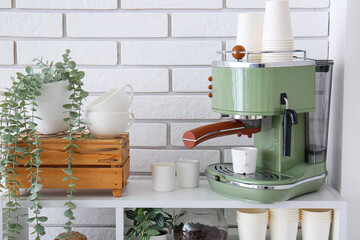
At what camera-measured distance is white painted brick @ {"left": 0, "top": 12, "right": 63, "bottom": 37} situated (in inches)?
66.1

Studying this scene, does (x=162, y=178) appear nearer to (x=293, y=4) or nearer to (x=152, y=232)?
(x=152, y=232)

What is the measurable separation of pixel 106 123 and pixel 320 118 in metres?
0.62

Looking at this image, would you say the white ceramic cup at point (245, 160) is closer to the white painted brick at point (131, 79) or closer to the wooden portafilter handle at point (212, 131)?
the wooden portafilter handle at point (212, 131)

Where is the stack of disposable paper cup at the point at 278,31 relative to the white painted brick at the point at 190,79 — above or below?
above

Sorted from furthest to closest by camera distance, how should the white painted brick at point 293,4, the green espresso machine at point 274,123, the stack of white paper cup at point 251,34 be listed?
1. the white painted brick at point 293,4
2. the stack of white paper cup at point 251,34
3. the green espresso machine at point 274,123

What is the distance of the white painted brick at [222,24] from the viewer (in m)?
1.66

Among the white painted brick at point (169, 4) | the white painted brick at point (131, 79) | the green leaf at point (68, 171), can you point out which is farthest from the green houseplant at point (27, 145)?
the white painted brick at point (169, 4)

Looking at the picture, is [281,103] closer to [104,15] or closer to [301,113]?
[301,113]

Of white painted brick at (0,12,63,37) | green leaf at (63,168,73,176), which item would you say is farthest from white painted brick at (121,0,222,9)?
green leaf at (63,168,73,176)

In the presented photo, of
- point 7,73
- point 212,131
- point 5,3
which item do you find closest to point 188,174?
point 212,131

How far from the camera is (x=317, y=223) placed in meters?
1.36

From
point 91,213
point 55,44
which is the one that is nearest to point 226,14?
point 55,44

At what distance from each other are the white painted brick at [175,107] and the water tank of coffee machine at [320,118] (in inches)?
14.0

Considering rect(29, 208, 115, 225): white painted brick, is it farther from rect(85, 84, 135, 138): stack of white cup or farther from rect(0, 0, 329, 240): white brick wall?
rect(85, 84, 135, 138): stack of white cup
